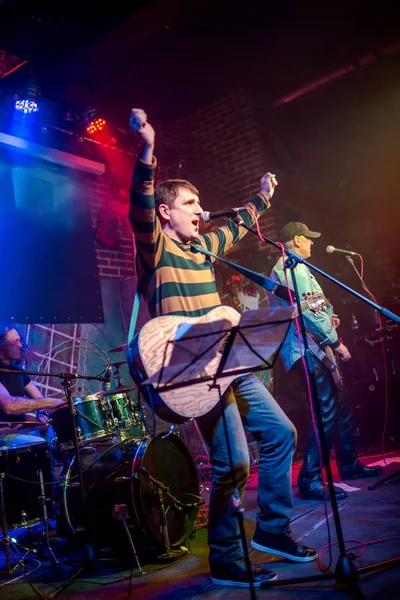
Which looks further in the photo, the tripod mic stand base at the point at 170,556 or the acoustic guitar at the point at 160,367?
the tripod mic stand base at the point at 170,556

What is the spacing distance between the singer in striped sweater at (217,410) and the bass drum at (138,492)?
0.88m

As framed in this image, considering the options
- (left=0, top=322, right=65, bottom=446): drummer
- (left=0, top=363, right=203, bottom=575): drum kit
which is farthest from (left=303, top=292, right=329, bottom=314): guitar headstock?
(left=0, top=322, right=65, bottom=446): drummer

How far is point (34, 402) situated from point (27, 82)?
4.05 metres

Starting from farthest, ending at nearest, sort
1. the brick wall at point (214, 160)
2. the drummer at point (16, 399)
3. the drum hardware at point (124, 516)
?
the brick wall at point (214, 160) < the drummer at point (16, 399) < the drum hardware at point (124, 516)

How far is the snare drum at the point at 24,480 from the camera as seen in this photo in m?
4.40

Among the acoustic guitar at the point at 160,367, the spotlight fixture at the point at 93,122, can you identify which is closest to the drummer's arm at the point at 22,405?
the acoustic guitar at the point at 160,367

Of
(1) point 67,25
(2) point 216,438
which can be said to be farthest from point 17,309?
(2) point 216,438

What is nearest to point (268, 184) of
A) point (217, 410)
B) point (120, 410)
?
point (217, 410)

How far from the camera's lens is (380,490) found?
14.9 feet

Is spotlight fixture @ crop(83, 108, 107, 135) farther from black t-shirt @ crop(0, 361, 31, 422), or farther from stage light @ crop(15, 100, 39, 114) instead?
black t-shirt @ crop(0, 361, 31, 422)

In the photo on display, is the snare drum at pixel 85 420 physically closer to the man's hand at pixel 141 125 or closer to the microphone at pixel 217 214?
the microphone at pixel 217 214

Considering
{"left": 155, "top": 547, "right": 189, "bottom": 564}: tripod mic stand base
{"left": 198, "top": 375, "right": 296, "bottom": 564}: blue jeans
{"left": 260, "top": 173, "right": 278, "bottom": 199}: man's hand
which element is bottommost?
{"left": 155, "top": 547, "right": 189, "bottom": 564}: tripod mic stand base

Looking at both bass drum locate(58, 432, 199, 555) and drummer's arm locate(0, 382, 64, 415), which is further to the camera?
drummer's arm locate(0, 382, 64, 415)

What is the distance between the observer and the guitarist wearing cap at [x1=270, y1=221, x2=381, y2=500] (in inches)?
187
